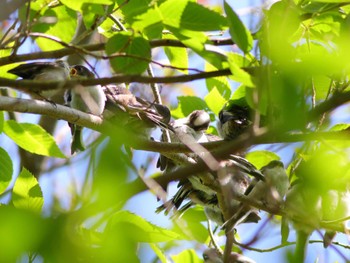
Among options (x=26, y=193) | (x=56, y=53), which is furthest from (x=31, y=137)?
(x=56, y=53)

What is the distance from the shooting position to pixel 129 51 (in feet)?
7.63

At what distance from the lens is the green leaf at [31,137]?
2.91m

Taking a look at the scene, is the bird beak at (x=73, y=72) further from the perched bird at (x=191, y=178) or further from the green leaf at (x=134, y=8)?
the green leaf at (x=134, y=8)

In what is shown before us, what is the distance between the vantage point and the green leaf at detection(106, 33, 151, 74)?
7.50ft

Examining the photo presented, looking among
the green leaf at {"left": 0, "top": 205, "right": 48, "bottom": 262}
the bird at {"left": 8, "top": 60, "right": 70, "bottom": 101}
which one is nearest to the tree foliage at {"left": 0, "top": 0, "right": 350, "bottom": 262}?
the green leaf at {"left": 0, "top": 205, "right": 48, "bottom": 262}

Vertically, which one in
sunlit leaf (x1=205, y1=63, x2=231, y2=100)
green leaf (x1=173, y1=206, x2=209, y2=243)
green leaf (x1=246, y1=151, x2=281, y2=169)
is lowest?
green leaf (x1=173, y1=206, x2=209, y2=243)

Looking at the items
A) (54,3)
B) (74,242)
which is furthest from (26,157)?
(74,242)

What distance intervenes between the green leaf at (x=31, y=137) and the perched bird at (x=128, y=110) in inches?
47.7

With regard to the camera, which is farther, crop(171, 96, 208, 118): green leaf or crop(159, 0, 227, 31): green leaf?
crop(171, 96, 208, 118): green leaf

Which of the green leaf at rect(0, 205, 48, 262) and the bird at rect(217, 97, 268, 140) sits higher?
the green leaf at rect(0, 205, 48, 262)

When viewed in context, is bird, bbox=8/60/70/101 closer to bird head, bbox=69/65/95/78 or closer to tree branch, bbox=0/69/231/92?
bird head, bbox=69/65/95/78

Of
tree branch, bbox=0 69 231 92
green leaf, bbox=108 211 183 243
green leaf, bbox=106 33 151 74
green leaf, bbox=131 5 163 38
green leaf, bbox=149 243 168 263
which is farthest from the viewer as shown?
green leaf, bbox=149 243 168 263

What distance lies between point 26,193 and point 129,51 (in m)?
0.64

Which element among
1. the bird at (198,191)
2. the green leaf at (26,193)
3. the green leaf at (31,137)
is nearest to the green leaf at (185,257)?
the bird at (198,191)
